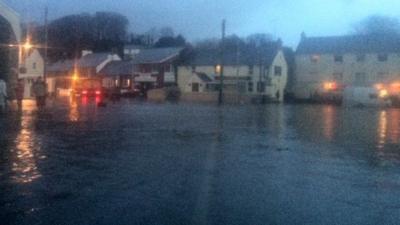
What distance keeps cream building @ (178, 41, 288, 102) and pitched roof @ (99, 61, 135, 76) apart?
11.5m

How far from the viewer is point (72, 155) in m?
13.5

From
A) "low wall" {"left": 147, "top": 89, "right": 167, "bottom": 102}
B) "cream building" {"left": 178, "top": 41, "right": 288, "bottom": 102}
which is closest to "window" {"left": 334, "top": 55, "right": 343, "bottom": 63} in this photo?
"cream building" {"left": 178, "top": 41, "right": 288, "bottom": 102}

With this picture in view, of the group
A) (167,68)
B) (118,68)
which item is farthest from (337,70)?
(118,68)

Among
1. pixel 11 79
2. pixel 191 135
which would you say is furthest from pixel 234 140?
pixel 11 79

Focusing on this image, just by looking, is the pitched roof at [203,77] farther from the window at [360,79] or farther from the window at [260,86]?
the window at [360,79]

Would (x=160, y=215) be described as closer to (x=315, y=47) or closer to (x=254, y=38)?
(x=315, y=47)

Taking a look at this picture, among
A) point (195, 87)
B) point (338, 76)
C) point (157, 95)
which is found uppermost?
point (338, 76)

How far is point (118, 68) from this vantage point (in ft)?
314

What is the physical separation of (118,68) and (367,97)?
50068mm

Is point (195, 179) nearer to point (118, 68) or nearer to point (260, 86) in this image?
point (260, 86)

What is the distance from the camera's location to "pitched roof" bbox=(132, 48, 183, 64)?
87244mm

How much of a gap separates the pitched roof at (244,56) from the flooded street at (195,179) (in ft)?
205

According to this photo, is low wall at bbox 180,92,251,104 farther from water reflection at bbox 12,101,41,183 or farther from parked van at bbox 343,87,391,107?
water reflection at bbox 12,101,41,183

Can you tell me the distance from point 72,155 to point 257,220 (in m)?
7.08
